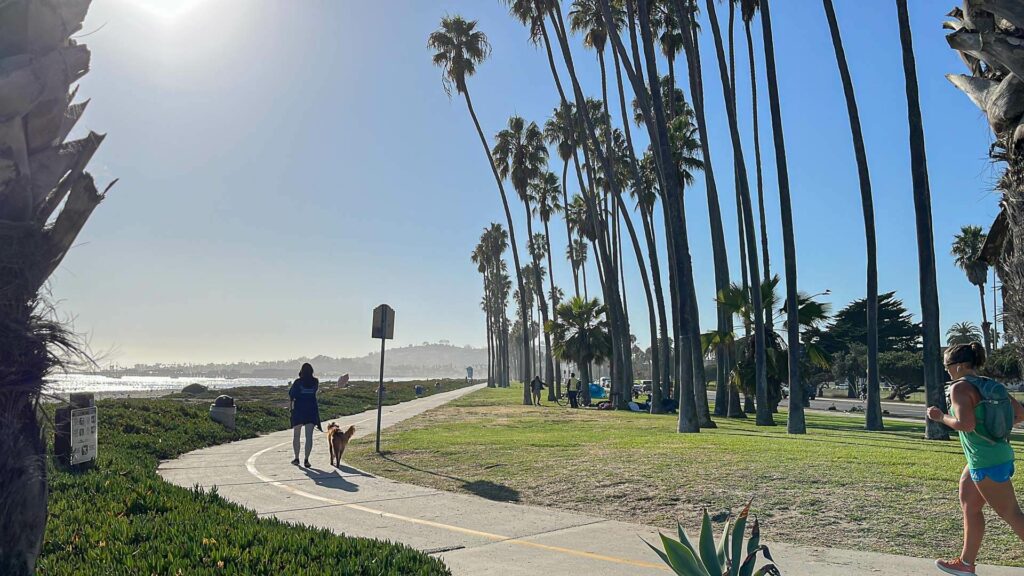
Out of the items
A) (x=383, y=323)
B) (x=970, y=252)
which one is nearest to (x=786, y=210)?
(x=383, y=323)

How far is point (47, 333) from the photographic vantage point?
3637 millimetres

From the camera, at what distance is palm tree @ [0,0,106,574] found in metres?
3.49

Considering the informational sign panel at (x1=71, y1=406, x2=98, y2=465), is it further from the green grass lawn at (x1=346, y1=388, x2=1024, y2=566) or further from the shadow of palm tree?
the shadow of palm tree

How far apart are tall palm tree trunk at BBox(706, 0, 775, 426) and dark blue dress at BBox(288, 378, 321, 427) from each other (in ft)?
51.1

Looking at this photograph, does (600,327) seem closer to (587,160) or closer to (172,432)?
(587,160)

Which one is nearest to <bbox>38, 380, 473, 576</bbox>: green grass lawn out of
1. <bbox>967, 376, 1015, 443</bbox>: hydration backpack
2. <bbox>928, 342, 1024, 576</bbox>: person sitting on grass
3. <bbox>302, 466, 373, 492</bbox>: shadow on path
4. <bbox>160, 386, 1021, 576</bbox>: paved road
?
<bbox>160, 386, 1021, 576</bbox>: paved road

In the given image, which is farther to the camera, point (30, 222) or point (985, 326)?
point (985, 326)

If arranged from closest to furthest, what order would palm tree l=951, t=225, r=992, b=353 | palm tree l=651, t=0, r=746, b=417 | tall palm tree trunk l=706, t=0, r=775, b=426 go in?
tall palm tree trunk l=706, t=0, r=775, b=426 → palm tree l=651, t=0, r=746, b=417 → palm tree l=951, t=225, r=992, b=353

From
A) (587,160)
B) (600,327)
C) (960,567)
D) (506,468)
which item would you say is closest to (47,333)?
(960,567)

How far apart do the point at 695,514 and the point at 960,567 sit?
2.76m

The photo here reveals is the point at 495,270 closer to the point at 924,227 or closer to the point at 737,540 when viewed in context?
the point at 924,227

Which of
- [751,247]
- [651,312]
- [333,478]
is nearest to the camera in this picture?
[333,478]

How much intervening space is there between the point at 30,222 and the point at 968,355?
5979 millimetres

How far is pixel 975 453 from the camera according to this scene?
5125 mm
